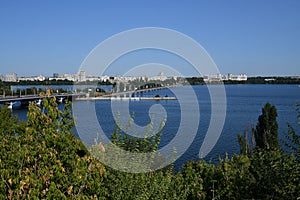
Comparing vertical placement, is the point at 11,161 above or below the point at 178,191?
above

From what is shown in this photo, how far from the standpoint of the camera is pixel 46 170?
12.4 feet

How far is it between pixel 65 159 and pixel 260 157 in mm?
3521

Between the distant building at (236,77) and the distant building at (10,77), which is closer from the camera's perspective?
the distant building at (236,77)

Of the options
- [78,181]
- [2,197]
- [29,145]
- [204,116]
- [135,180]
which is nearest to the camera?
[2,197]

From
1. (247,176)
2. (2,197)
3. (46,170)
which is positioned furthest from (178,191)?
(2,197)

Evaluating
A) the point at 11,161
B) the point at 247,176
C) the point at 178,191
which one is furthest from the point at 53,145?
the point at 247,176

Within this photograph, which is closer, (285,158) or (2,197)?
(2,197)

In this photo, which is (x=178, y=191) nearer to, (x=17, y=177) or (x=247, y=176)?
(x=247, y=176)

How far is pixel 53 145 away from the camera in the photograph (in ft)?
14.4

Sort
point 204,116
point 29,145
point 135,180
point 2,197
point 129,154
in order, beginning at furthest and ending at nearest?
1. point 204,116
2. point 129,154
3. point 135,180
4. point 29,145
5. point 2,197

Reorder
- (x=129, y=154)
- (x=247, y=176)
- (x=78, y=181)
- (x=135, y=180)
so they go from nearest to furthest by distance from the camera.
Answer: (x=78, y=181) → (x=135, y=180) → (x=129, y=154) → (x=247, y=176)

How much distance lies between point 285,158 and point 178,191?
1.76 metres

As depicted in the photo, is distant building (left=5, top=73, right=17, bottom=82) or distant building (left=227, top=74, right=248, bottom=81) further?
distant building (left=5, top=73, right=17, bottom=82)

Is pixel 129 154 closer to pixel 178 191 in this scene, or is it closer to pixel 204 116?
pixel 178 191
